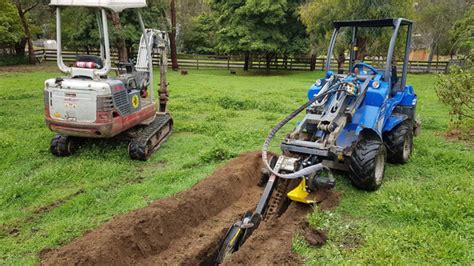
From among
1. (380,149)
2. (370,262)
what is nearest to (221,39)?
(380,149)

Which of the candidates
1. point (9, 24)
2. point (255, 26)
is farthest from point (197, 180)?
point (9, 24)

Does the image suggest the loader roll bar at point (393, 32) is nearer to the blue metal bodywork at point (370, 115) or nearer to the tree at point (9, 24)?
the blue metal bodywork at point (370, 115)

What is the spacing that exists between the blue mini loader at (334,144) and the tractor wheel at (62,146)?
148 inches

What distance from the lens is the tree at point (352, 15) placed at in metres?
17.5

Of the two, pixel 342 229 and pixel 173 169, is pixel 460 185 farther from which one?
pixel 173 169

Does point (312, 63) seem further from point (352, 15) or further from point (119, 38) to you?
point (119, 38)

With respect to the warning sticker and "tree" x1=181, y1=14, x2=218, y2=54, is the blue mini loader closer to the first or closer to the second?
the warning sticker

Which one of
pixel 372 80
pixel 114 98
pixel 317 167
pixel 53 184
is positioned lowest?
pixel 53 184

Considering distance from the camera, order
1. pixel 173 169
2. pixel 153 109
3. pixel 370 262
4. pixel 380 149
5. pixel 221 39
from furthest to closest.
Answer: pixel 221 39
pixel 153 109
pixel 173 169
pixel 380 149
pixel 370 262

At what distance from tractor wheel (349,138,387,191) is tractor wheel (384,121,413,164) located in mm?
1069

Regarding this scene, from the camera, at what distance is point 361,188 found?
544 centimetres

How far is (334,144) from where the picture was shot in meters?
5.16

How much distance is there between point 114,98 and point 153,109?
1.62 m

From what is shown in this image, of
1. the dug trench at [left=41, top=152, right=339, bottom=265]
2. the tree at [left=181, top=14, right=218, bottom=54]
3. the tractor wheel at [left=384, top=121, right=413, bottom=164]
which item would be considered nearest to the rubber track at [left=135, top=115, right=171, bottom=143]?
the dug trench at [left=41, top=152, right=339, bottom=265]
